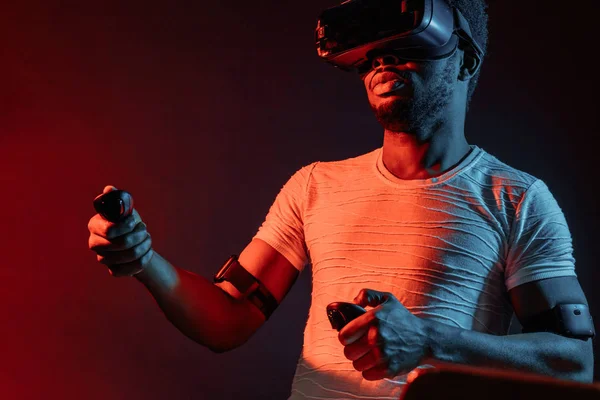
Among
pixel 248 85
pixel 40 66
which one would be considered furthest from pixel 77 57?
pixel 248 85

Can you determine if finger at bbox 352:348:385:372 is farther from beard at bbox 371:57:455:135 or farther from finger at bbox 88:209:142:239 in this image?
beard at bbox 371:57:455:135

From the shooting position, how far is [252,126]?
1.97 meters

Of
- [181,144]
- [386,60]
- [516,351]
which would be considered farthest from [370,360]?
[181,144]

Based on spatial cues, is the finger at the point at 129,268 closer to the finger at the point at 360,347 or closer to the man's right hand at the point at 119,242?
the man's right hand at the point at 119,242

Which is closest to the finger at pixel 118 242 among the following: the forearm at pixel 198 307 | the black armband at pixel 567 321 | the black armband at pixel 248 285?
the forearm at pixel 198 307

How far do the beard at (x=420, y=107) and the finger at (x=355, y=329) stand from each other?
0.56 metres

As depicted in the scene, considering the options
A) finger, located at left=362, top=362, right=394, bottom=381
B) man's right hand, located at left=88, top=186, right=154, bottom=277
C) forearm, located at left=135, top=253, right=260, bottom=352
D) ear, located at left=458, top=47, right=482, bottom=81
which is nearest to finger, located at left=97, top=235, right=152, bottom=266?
man's right hand, located at left=88, top=186, right=154, bottom=277

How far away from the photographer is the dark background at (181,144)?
182 centimetres

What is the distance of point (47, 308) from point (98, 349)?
0.17m

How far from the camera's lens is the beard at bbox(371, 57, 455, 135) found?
1483 millimetres

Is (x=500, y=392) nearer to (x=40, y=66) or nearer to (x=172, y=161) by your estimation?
(x=172, y=161)

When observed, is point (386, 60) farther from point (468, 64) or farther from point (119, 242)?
point (119, 242)

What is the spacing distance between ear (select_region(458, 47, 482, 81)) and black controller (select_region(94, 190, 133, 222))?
83 centimetres

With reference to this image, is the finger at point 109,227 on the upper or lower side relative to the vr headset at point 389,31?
lower
